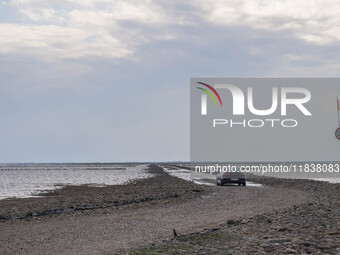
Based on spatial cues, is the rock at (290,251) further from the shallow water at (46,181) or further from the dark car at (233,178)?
the dark car at (233,178)

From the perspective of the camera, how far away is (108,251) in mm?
12125

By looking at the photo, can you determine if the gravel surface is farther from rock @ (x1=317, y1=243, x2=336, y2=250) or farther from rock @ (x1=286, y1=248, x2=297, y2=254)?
rock @ (x1=317, y1=243, x2=336, y2=250)

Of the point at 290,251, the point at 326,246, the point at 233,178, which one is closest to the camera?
the point at 290,251

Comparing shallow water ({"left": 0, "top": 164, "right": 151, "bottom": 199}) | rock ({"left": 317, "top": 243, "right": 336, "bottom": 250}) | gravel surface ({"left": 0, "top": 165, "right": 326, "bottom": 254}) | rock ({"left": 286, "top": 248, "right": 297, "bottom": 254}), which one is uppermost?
rock ({"left": 317, "top": 243, "right": 336, "bottom": 250})

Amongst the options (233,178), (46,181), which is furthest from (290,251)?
(46,181)

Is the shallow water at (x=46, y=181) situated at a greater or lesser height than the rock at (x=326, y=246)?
lesser

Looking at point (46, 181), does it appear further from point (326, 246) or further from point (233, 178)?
point (326, 246)

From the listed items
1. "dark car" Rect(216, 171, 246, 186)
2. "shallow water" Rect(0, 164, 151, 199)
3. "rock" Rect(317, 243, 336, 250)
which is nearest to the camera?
"rock" Rect(317, 243, 336, 250)

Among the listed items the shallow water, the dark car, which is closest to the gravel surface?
the shallow water

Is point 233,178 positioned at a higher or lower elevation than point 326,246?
lower

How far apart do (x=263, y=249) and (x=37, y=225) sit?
384 inches

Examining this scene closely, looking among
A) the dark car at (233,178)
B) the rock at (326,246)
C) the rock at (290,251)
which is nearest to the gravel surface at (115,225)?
the rock at (290,251)

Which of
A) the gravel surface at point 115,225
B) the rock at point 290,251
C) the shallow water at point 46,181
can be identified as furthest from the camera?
the shallow water at point 46,181

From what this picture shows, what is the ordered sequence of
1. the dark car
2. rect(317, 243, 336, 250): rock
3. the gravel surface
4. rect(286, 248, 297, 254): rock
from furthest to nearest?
the dark car
the gravel surface
rect(317, 243, 336, 250): rock
rect(286, 248, 297, 254): rock
